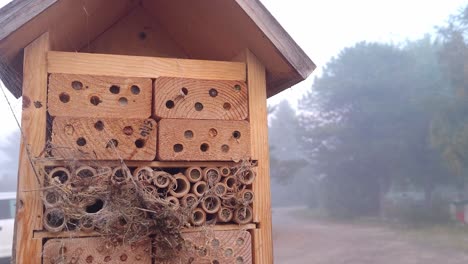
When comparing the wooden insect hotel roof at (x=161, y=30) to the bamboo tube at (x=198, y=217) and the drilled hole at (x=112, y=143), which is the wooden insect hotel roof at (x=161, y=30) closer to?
the drilled hole at (x=112, y=143)

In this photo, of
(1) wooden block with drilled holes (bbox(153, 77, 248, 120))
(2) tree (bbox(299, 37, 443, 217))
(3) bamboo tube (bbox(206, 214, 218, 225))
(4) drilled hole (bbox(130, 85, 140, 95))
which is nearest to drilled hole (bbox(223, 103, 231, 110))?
(1) wooden block with drilled holes (bbox(153, 77, 248, 120))

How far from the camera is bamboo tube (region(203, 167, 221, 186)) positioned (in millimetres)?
2136

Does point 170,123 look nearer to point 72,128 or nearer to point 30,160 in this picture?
point 72,128

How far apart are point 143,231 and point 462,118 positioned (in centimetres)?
2146

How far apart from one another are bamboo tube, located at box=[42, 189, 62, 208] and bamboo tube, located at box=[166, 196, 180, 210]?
0.46 m

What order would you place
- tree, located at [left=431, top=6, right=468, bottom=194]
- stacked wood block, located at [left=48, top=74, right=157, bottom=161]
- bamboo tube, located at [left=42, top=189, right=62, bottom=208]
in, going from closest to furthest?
bamboo tube, located at [left=42, top=189, right=62, bottom=208]
stacked wood block, located at [left=48, top=74, right=157, bottom=161]
tree, located at [left=431, top=6, right=468, bottom=194]

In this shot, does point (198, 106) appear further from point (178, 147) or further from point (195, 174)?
point (195, 174)

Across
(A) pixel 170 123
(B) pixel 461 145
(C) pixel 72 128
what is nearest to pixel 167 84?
(A) pixel 170 123

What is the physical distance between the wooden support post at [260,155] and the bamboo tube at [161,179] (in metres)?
0.44

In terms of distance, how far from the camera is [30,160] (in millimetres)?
1947

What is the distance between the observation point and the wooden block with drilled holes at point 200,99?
2.18 m

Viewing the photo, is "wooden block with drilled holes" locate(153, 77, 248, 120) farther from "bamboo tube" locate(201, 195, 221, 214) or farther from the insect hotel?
"bamboo tube" locate(201, 195, 221, 214)

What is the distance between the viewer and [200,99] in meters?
2.23

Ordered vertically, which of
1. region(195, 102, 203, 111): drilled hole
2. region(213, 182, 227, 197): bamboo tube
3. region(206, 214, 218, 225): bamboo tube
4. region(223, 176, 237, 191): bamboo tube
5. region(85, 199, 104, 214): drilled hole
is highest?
region(195, 102, 203, 111): drilled hole
